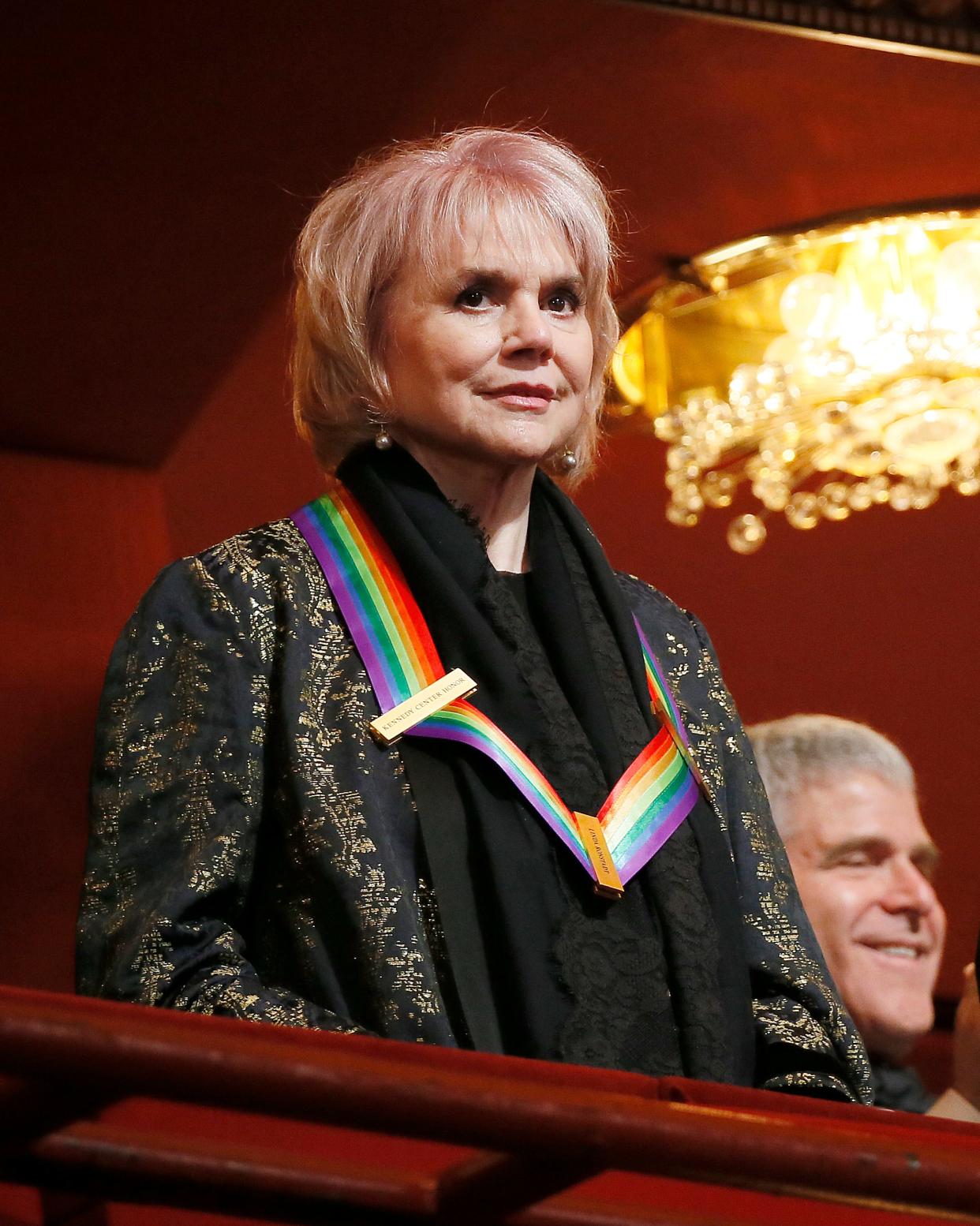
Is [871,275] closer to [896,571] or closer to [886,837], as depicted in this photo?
[896,571]

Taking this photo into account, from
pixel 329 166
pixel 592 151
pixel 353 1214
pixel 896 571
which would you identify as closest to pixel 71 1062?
pixel 353 1214

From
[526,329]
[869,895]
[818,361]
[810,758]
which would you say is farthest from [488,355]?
[818,361]

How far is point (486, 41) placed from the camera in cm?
370

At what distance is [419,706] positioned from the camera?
1.74 metres

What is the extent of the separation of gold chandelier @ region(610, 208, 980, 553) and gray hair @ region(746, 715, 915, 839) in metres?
1.27

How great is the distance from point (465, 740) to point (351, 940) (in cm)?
21

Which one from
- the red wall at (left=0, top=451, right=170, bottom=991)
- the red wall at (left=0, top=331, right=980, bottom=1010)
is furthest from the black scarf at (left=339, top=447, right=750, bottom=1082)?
the red wall at (left=0, top=331, right=980, bottom=1010)

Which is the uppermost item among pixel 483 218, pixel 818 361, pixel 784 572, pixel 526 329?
pixel 818 361

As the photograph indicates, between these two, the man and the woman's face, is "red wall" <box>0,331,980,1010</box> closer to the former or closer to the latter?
the man

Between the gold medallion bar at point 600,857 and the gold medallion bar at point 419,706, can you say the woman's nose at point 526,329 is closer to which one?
the gold medallion bar at point 419,706

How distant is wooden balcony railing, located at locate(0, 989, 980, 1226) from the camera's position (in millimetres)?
758

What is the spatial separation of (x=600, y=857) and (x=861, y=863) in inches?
57.5

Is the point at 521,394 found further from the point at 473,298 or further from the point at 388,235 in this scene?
the point at 388,235

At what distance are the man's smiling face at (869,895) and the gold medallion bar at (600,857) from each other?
1.38m
